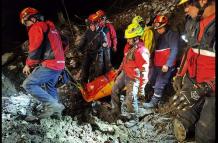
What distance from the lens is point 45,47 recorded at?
583 cm

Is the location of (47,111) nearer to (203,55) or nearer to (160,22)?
(160,22)

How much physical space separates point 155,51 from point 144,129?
1586 millimetres

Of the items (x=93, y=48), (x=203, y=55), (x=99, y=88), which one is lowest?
(x=99, y=88)

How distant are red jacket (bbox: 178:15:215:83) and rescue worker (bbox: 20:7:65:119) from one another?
2360mm

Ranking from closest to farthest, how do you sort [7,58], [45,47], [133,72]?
[133,72], [45,47], [7,58]

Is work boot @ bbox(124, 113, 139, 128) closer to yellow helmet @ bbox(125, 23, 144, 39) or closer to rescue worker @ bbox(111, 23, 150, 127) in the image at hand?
rescue worker @ bbox(111, 23, 150, 127)

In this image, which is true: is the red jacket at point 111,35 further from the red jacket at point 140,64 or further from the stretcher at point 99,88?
the red jacket at point 140,64

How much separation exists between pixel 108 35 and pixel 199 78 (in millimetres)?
3036

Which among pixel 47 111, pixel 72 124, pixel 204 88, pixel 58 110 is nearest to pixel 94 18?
pixel 58 110

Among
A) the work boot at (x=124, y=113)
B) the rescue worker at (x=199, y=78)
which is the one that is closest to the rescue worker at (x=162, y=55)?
the work boot at (x=124, y=113)

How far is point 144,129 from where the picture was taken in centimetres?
564

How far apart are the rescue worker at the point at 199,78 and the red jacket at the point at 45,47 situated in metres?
2.21

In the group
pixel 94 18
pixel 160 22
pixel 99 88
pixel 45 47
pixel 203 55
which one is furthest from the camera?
pixel 94 18

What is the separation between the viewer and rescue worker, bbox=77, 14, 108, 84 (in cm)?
723
